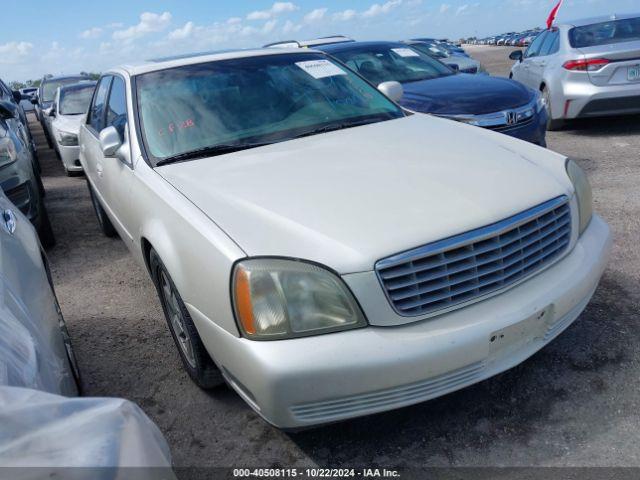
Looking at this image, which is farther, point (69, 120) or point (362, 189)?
point (69, 120)

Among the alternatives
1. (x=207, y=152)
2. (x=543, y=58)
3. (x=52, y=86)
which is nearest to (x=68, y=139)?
(x=52, y=86)

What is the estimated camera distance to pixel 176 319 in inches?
115

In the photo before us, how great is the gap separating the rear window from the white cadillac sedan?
17.7 ft

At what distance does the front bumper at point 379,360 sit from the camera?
191 centimetres

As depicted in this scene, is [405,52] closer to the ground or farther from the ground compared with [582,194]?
farther from the ground

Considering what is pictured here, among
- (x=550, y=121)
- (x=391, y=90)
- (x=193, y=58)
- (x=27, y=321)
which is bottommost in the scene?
(x=550, y=121)

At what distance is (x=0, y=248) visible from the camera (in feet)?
7.09

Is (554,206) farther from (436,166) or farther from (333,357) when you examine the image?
(333,357)

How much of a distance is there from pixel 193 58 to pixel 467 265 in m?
2.47

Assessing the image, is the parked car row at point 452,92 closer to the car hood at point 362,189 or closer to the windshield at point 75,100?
the car hood at point 362,189

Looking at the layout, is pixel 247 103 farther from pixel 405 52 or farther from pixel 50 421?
pixel 405 52

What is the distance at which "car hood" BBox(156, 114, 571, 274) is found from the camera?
81.0 inches

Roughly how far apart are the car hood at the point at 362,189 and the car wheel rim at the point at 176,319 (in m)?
0.54

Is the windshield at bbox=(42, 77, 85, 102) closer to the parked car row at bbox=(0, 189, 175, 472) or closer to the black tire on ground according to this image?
the black tire on ground
